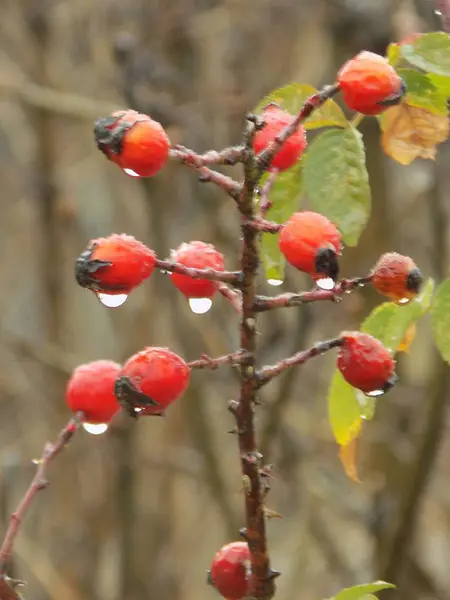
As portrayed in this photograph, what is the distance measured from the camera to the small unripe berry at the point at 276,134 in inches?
42.1

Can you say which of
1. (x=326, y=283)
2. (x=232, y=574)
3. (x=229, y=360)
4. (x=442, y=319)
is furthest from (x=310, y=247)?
(x=232, y=574)

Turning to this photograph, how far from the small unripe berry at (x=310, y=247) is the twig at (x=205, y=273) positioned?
0.07m

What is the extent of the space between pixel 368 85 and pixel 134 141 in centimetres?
29

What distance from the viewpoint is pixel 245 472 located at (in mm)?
936

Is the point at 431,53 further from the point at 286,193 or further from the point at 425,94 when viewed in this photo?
the point at 286,193

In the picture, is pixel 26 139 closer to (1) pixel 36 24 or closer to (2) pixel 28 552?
(1) pixel 36 24

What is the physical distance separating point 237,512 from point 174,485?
1.69m

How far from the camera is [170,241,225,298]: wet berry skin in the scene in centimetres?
105

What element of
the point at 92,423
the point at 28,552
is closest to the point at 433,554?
the point at 28,552

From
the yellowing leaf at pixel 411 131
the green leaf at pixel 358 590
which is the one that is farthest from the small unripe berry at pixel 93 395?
the yellowing leaf at pixel 411 131

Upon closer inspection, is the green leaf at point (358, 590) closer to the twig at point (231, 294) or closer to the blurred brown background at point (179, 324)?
the twig at point (231, 294)

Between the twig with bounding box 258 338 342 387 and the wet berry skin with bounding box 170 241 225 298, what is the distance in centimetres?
16

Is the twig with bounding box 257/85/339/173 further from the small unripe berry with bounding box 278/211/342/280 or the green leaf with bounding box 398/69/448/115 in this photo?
the green leaf with bounding box 398/69/448/115

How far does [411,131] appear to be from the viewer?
1.29 metres
